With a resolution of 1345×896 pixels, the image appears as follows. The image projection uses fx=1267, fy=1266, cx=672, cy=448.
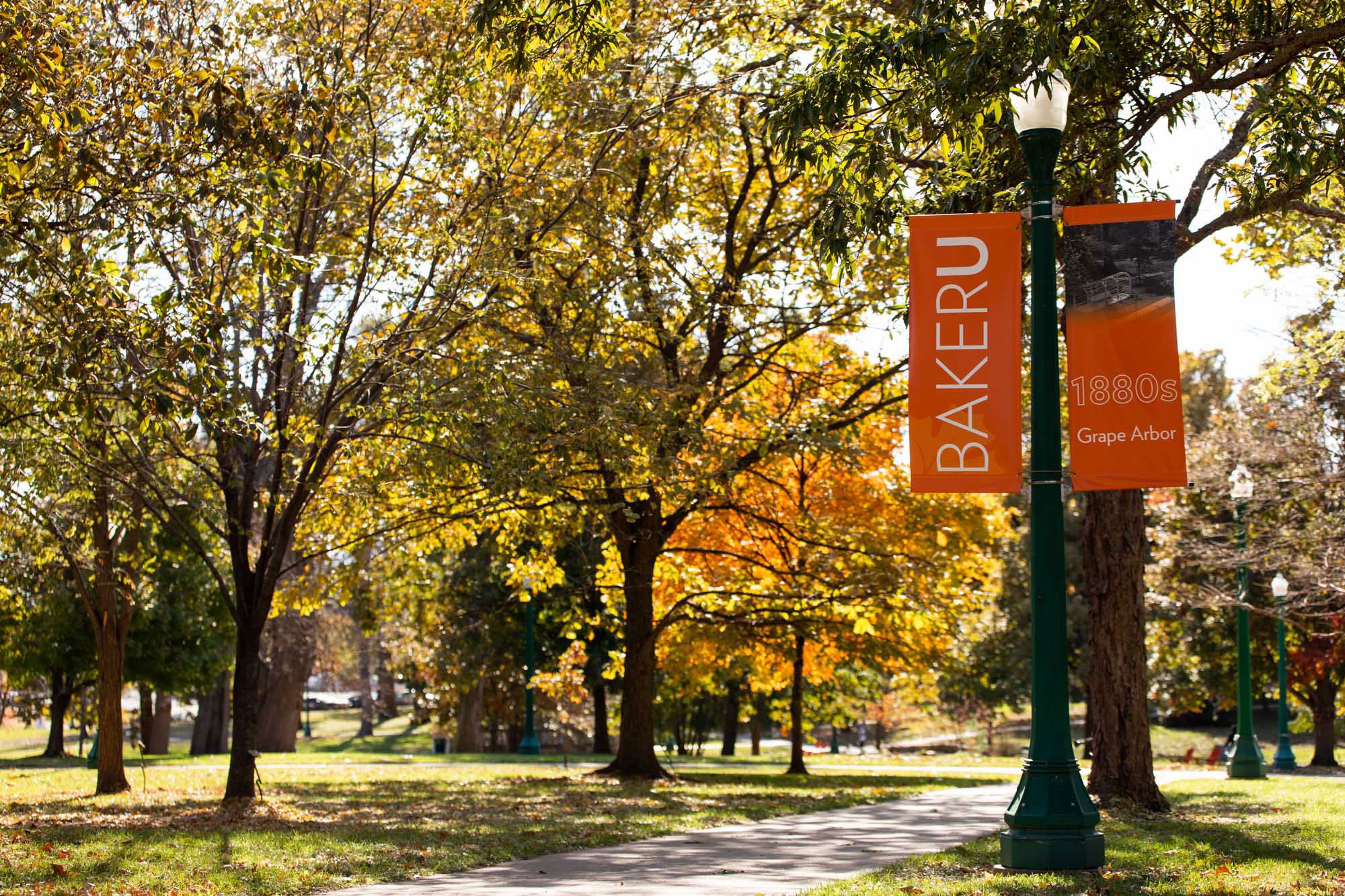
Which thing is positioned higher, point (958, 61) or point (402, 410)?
point (958, 61)

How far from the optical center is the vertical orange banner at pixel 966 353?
812 centimetres

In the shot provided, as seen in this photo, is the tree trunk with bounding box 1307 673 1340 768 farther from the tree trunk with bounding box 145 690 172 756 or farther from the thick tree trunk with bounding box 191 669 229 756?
the tree trunk with bounding box 145 690 172 756

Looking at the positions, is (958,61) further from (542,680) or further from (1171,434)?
(542,680)

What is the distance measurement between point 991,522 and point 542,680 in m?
10.3

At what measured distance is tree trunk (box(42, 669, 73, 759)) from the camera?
1180 inches

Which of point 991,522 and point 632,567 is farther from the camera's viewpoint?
point 991,522

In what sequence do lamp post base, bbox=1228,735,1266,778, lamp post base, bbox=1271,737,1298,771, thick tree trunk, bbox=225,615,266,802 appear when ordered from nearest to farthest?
thick tree trunk, bbox=225,615,266,802, lamp post base, bbox=1228,735,1266,778, lamp post base, bbox=1271,737,1298,771

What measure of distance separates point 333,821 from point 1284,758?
2044 cm

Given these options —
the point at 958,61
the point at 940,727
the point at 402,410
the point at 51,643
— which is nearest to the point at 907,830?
the point at 402,410

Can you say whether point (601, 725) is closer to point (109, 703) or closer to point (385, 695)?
point (109, 703)

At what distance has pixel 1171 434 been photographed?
811 centimetres

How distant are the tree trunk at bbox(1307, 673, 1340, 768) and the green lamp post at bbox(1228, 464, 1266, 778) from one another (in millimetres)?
7202

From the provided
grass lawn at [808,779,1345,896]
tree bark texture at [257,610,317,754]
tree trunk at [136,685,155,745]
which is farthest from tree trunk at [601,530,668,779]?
tree trunk at [136,685,155,745]

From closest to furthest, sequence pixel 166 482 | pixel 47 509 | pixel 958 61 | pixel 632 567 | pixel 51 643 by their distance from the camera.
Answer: pixel 958 61 < pixel 166 482 < pixel 47 509 < pixel 632 567 < pixel 51 643
